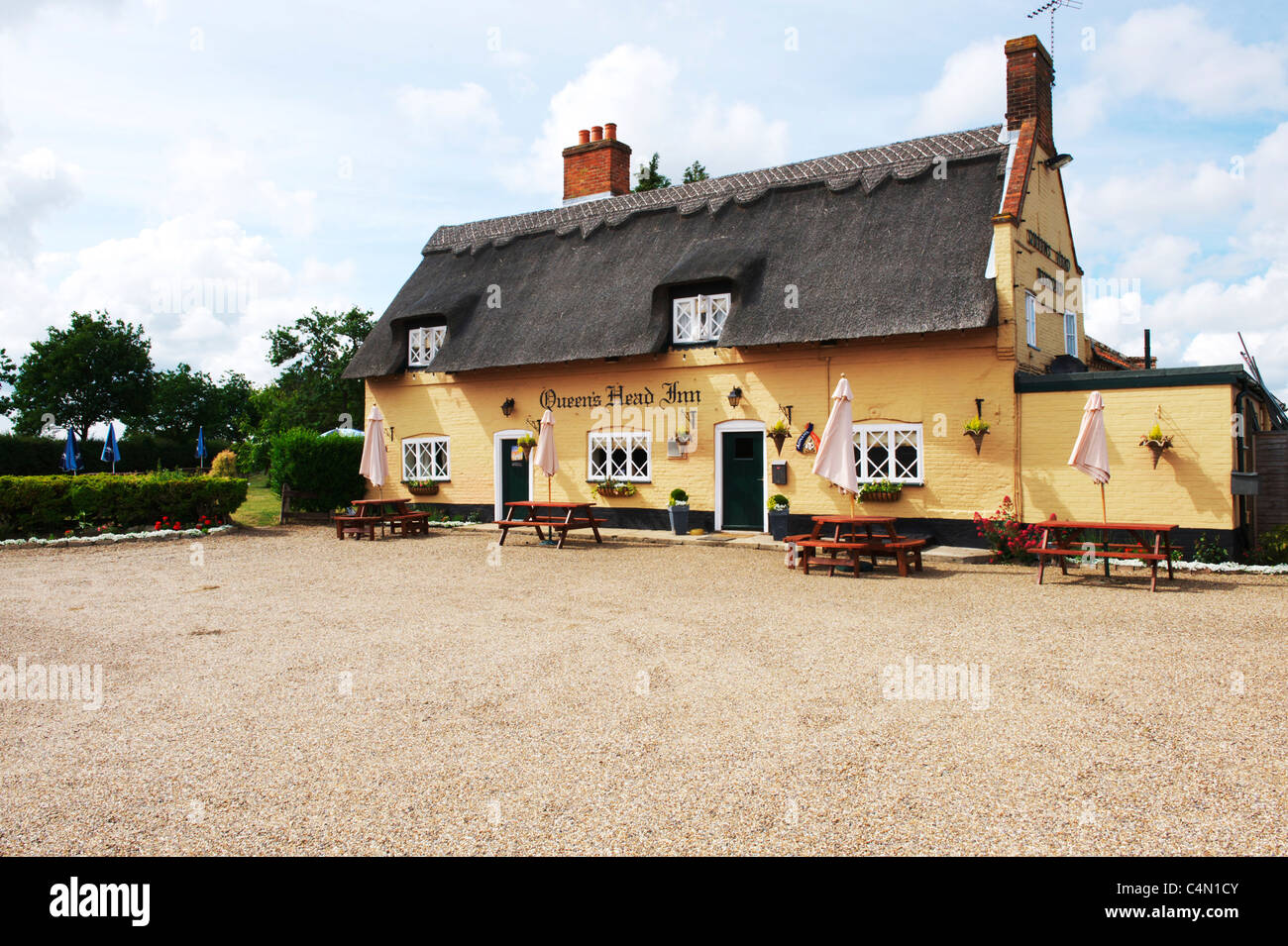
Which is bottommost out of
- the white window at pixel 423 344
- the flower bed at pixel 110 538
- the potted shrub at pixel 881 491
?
the flower bed at pixel 110 538

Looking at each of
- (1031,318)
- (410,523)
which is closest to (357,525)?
(410,523)

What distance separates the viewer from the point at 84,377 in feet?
138

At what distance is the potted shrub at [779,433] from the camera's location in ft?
48.2

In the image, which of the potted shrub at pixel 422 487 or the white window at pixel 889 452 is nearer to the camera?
the white window at pixel 889 452

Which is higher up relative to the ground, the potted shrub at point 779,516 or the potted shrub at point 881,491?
the potted shrub at point 881,491

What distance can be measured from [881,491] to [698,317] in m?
4.79

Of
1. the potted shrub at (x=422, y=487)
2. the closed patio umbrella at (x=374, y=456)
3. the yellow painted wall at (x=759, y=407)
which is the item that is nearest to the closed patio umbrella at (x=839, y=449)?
the yellow painted wall at (x=759, y=407)

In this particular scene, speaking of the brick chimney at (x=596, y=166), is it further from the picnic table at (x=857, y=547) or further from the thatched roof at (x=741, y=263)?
the picnic table at (x=857, y=547)

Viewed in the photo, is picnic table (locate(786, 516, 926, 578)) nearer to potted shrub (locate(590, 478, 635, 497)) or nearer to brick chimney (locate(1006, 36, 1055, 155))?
potted shrub (locate(590, 478, 635, 497))

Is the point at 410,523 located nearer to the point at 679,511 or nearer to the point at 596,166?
the point at 679,511

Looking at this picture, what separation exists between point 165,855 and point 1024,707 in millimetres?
4663

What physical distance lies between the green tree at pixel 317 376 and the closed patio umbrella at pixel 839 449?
26.3 meters

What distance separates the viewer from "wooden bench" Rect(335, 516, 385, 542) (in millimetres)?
15898

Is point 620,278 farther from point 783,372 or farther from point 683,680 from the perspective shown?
point 683,680
